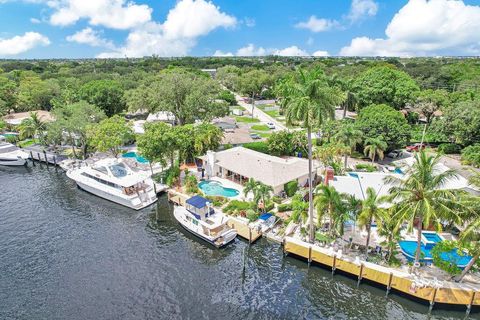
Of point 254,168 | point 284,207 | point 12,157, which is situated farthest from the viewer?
point 12,157

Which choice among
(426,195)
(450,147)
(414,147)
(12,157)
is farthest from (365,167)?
→ (12,157)

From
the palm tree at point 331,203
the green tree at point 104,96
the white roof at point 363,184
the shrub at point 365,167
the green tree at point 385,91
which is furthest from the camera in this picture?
the green tree at point 104,96

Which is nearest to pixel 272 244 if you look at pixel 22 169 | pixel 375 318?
pixel 375 318

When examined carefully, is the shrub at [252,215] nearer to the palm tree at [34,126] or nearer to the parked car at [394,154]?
the parked car at [394,154]

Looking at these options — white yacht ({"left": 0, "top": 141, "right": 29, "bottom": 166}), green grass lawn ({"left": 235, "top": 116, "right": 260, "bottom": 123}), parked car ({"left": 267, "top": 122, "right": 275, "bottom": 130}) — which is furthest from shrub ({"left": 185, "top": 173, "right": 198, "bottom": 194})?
green grass lawn ({"left": 235, "top": 116, "right": 260, "bottom": 123})

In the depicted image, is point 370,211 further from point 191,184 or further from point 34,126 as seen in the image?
point 34,126

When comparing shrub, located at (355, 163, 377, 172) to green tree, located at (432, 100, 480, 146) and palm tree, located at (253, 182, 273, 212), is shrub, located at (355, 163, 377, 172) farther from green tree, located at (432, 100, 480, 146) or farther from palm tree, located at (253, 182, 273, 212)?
green tree, located at (432, 100, 480, 146)

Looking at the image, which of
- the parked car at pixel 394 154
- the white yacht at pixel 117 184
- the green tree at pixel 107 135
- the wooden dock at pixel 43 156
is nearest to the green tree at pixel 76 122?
the green tree at pixel 107 135
